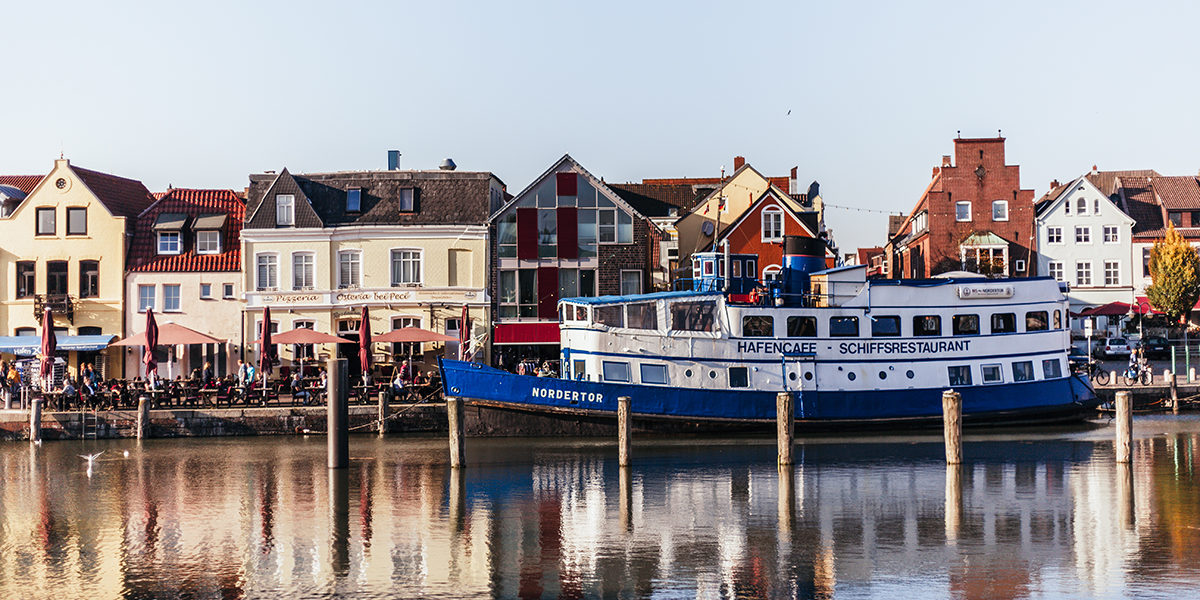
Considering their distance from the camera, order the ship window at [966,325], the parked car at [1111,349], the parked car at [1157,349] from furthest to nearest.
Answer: the parked car at [1111,349], the parked car at [1157,349], the ship window at [966,325]

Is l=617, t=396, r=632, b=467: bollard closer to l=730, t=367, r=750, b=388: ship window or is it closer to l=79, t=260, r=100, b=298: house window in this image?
l=730, t=367, r=750, b=388: ship window

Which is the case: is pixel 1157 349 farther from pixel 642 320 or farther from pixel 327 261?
pixel 327 261

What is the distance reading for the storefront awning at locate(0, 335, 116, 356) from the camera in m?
50.3

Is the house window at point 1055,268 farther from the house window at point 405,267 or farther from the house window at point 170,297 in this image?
the house window at point 170,297

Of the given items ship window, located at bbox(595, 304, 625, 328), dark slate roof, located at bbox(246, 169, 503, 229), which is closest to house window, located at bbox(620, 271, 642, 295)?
dark slate roof, located at bbox(246, 169, 503, 229)

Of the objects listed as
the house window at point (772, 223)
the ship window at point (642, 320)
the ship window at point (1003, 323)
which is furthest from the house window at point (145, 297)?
the ship window at point (1003, 323)

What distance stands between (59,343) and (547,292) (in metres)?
19.9

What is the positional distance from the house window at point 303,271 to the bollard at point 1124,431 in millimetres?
33277

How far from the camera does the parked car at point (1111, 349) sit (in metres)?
59.7

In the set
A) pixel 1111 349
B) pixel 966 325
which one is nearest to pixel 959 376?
pixel 966 325

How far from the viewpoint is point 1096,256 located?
69.1 metres

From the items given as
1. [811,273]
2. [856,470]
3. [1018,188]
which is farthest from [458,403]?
[1018,188]

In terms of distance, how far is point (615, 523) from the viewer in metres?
24.3

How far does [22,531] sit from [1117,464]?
2491 centimetres
